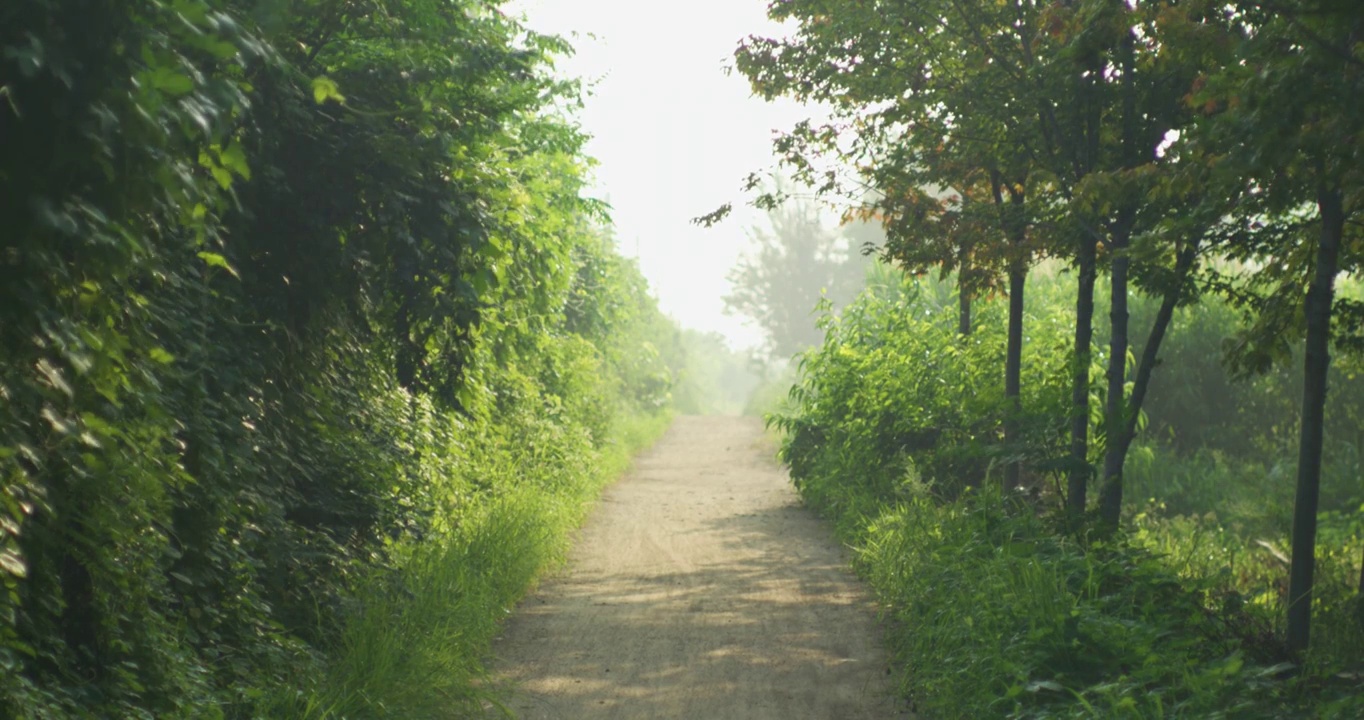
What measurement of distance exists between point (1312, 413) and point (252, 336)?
6237mm

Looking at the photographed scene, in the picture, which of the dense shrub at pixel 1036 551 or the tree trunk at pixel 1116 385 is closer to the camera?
the dense shrub at pixel 1036 551

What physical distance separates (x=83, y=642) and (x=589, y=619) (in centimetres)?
472

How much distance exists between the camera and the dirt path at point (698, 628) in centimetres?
689

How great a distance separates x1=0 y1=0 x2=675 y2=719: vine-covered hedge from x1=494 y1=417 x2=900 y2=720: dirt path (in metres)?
0.54

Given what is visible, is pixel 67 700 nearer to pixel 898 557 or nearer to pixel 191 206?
pixel 191 206

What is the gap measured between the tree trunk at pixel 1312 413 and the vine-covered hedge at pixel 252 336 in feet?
16.3

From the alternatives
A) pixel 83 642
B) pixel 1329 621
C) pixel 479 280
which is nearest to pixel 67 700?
pixel 83 642

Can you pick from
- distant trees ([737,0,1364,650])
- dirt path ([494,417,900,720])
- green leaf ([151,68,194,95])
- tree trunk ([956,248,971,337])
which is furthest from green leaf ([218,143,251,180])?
tree trunk ([956,248,971,337])

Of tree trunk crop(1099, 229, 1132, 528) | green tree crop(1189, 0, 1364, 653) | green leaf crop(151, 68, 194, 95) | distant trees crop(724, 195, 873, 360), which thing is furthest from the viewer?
distant trees crop(724, 195, 873, 360)

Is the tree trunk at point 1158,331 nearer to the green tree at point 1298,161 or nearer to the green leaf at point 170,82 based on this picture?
the green tree at point 1298,161

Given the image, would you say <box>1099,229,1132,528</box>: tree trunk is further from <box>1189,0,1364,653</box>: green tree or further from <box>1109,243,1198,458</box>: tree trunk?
<box>1189,0,1364,653</box>: green tree

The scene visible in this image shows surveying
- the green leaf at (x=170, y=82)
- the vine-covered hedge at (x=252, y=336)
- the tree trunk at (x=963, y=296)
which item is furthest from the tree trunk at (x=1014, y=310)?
the green leaf at (x=170, y=82)

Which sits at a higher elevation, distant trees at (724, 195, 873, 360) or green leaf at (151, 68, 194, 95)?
distant trees at (724, 195, 873, 360)

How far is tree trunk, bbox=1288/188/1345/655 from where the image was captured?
6926mm
